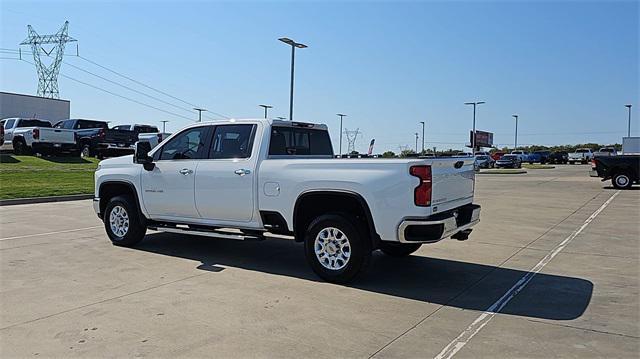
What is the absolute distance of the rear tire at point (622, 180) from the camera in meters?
22.8

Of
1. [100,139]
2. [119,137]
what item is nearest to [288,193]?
Answer: [119,137]

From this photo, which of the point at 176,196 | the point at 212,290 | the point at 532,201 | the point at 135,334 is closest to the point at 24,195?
the point at 176,196

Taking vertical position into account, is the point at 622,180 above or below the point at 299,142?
below

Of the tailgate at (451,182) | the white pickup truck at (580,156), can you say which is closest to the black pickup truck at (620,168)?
the tailgate at (451,182)

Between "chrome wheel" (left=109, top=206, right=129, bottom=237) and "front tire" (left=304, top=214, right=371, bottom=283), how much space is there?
3.48 meters

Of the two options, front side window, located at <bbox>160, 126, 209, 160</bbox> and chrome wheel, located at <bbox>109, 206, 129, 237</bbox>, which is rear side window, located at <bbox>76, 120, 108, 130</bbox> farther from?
front side window, located at <bbox>160, 126, 209, 160</bbox>

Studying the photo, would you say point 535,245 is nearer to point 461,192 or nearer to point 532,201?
point 461,192

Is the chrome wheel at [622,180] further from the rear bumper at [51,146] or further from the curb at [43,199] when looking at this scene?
the rear bumper at [51,146]

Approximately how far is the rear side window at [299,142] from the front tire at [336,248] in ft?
4.56

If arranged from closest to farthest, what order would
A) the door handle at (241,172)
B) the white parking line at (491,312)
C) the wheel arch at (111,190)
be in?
the white parking line at (491,312), the door handle at (241,172), the wheel arch at (111,190)

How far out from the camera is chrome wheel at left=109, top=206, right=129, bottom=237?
27.2 feet

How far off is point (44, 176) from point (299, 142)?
15069mm

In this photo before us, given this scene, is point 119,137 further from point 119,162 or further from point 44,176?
point 119,162

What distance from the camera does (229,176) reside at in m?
7.05
